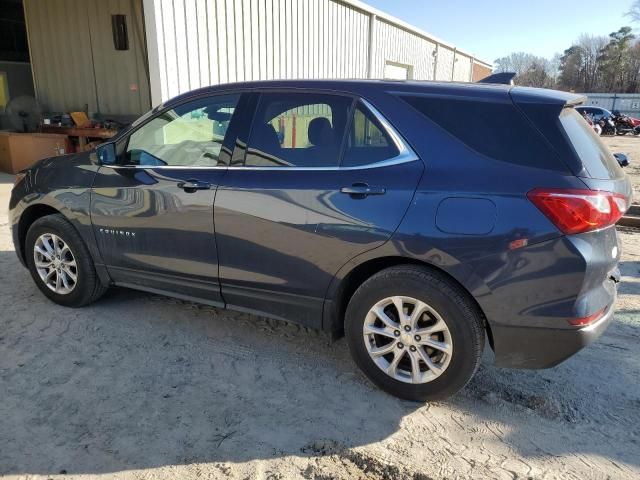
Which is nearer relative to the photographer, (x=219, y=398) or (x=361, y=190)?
(x=361, y=190)

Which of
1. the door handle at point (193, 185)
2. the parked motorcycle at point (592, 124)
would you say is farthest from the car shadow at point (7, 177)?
the parked motorcycle at point (592, 124)

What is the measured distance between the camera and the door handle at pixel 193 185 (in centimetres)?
328

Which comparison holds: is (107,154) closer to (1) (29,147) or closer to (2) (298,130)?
(2) (298,130)

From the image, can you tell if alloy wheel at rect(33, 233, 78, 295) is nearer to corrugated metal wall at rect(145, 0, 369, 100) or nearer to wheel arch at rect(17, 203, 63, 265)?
wheel arch at rect(17, 203, 63, 265)

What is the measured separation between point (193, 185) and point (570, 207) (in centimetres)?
223

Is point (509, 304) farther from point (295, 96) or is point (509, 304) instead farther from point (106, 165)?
point (106, 165)

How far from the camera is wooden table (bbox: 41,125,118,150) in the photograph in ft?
31.3

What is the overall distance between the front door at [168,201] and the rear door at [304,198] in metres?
0.16

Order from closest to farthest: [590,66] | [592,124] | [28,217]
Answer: [28,217] < [592,124] < [590,66]

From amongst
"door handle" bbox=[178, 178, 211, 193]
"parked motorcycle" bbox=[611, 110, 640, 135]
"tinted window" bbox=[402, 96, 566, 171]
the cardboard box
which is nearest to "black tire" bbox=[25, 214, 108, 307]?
"door handle" bbox=[178, 178, 211, 193]

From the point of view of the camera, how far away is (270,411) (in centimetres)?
282

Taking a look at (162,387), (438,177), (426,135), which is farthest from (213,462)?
(426,135)

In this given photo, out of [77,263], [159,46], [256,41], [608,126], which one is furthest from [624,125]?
[77,263]

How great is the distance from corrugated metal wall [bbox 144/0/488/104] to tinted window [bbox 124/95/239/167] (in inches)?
201
